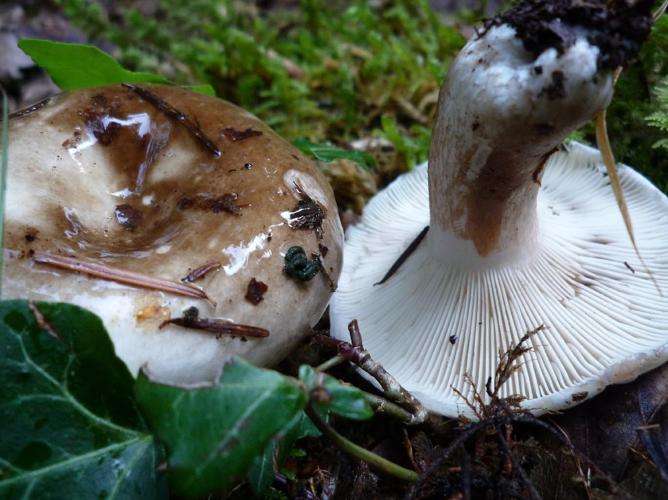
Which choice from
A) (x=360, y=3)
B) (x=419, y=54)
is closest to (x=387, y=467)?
(x=419, y=54)

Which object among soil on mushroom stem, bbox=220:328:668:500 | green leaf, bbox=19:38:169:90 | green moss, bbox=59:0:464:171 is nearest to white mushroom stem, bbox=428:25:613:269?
soil on mushroom stem, bbox=220:328:668:500

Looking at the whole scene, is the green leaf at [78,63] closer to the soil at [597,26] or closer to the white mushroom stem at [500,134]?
the white mushroom stem at [500,134]

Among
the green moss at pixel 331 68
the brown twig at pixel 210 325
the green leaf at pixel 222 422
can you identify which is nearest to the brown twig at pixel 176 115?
the brown twig at pixel 210 325

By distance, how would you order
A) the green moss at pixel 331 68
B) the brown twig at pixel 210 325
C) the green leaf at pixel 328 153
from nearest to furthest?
the brown twig at pixel 210 325
the green leaf at pixel 328 153
the green moss at pixel 331 68

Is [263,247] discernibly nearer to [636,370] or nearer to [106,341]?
[106,341]

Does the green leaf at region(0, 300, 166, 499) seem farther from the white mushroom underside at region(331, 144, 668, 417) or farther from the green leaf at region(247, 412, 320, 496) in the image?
the white mushroom underside at region(331, 144, 668, 417)
